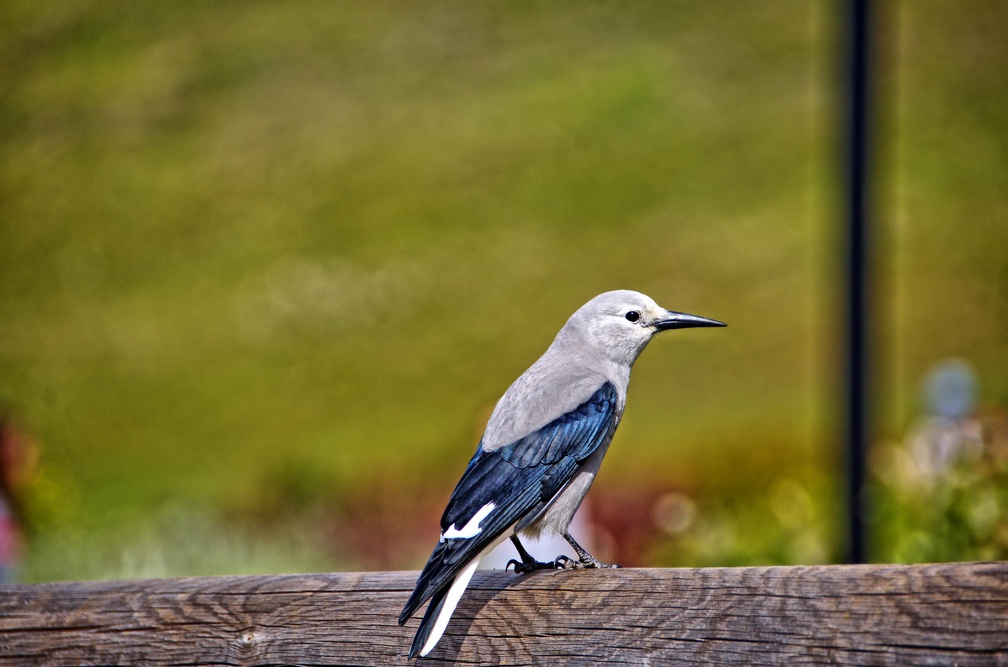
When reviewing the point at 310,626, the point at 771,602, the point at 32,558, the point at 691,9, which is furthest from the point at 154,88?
the point at 771,602

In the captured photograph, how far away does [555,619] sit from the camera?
1.88 m

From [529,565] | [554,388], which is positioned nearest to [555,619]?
[529,565]

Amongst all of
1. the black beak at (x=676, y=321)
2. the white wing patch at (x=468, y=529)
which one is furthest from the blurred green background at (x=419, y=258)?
the white wing patch at (x=468, y=529)

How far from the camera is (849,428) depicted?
422 cm

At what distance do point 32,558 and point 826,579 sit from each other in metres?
5.89

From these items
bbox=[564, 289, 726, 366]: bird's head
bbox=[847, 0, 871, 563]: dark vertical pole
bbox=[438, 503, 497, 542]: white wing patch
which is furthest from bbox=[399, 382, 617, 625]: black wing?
bbox=[847, 0, 871, 563]: dark vertical pole

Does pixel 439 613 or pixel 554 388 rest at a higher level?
pixel 554 388

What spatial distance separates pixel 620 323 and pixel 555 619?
120 centimetres

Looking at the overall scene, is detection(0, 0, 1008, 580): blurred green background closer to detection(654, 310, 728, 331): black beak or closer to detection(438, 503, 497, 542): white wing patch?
detection(654, 310, 728, 331): black beak

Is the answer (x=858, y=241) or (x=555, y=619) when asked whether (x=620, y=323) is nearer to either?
(x=555, y=619)

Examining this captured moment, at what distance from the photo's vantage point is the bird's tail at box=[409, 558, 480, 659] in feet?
5.99

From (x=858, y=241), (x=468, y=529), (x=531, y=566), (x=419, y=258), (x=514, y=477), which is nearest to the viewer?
(x=468, y=529)

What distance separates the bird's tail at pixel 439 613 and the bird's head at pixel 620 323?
1.04 meters

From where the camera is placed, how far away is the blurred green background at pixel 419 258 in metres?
6.88
